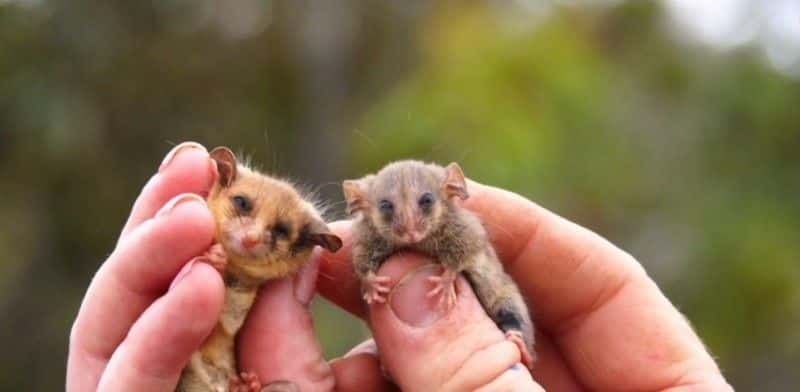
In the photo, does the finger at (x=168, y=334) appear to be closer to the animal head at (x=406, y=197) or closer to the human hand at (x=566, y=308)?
the human hand at (x=566, y=308)

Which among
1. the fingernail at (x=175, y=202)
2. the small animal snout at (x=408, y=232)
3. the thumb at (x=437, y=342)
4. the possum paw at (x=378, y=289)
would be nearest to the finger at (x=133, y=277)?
the fingernail at (x=175, y=202)

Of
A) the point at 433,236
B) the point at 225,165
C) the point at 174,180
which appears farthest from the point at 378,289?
the point at 174,180

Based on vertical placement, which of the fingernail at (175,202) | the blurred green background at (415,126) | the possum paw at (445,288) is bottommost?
the blurred green background at (415,126)

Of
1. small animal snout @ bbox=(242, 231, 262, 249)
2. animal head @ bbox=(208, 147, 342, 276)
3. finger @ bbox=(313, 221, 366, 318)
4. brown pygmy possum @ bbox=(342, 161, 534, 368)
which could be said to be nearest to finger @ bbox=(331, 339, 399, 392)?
finger @ bbox=(313, 221, 366, 318)

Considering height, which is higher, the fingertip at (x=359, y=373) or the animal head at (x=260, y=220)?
the animal head at (x=260, y=220)

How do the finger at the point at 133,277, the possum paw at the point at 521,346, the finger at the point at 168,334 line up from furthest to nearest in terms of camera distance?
the possum paw at the point at 521,346 → the finger at the point at 133,277 → the finger at the point at 168,334

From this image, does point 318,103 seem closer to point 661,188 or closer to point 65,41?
point 65,41

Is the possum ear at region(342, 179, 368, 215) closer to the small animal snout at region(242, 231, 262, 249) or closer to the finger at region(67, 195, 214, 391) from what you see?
the small animal snout at region(242, 231, 262, 249)
